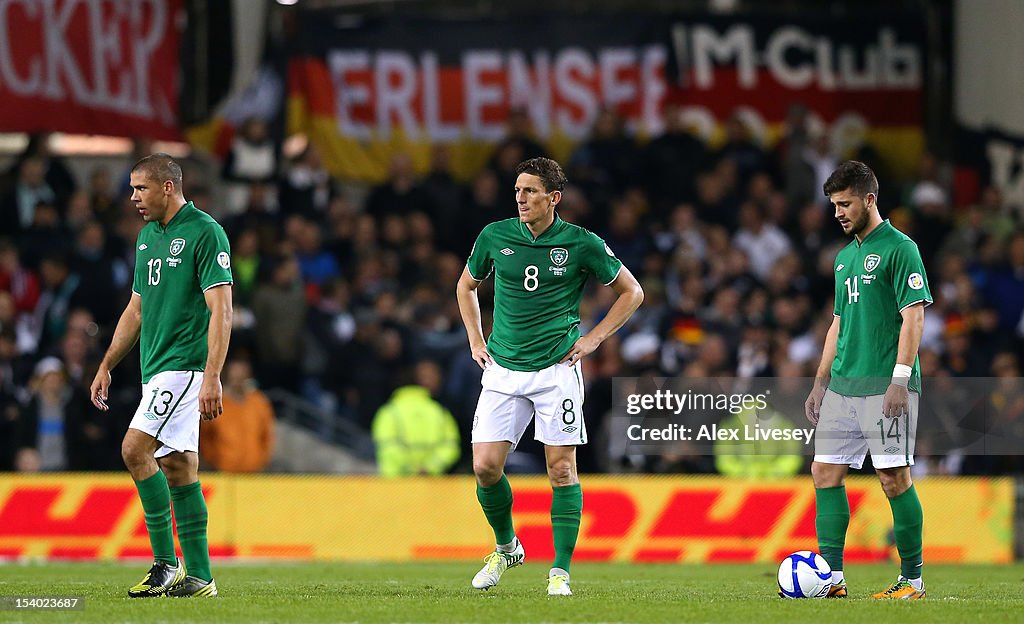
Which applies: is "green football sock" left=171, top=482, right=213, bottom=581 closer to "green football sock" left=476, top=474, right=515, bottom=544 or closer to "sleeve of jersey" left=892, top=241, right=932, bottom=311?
"green football sock" left=476, top=474, right=515, bottom=544

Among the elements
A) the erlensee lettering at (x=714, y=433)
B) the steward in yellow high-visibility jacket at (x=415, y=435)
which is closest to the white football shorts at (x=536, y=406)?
the erlensee lettering at (x=714, y=433)

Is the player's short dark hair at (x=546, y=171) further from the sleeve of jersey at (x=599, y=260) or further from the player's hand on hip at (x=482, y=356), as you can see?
the player's hand on hip at (x=482, y=356)

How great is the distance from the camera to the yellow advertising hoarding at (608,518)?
50.2 feet

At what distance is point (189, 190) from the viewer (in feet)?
62.5

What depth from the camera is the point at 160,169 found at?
911 cm

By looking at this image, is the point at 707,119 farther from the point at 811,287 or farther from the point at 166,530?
the point at 166,530

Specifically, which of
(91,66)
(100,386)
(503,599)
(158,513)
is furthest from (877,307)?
(91,66)

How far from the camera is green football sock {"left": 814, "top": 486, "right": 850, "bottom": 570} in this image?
9477 millimetres

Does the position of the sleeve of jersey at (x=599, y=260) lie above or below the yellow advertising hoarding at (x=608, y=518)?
above

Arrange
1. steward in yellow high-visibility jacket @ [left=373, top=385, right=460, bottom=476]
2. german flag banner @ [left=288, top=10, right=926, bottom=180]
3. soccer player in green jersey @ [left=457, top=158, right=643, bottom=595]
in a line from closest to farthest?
1. soccer player in green jersey @ [left=457, top=158, right=643, bottom=595]
2. steward in yellow high-visibility jacket @ [left=373, top=385, right=460, bottom=476]
3. german flag banner @ [left=288, top=10, right=926, bottom=180]

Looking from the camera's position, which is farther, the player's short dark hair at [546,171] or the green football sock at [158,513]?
the player's short dark hair at [546,171]

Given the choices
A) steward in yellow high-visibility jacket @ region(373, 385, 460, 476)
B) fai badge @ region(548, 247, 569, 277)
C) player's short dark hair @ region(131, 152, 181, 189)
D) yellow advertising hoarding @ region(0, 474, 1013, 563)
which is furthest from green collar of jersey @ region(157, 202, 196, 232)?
steward in yellow high-visibility jacket @ region(373, 385, 460, 476)

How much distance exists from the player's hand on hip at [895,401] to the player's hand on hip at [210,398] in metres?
3.63

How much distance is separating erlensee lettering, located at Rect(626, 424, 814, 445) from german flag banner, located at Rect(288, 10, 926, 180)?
844cm
